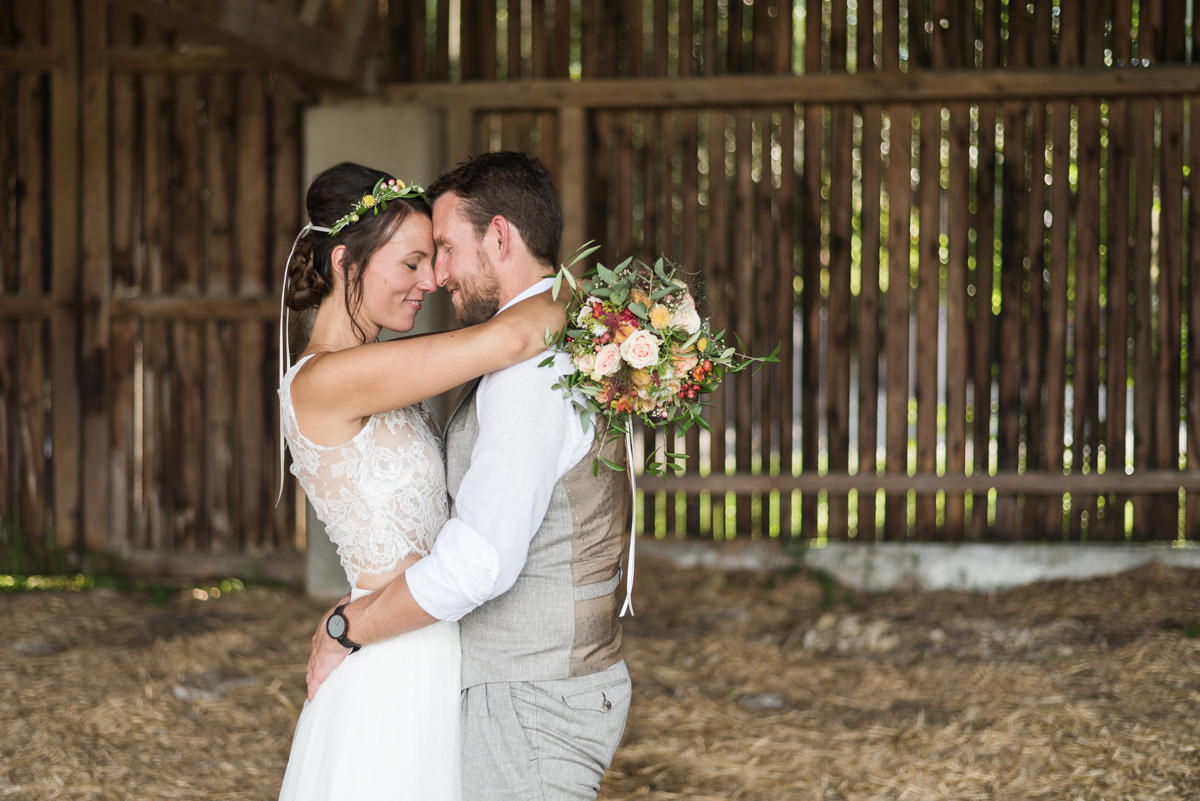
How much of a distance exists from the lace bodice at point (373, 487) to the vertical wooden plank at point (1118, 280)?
5086mm

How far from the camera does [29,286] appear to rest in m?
6.74

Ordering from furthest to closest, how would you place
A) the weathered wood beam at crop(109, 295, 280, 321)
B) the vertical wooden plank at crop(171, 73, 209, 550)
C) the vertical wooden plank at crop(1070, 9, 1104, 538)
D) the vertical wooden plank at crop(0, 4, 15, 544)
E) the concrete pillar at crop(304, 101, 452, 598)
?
the vertical wooden plank at crop(0, 4, 15, 544) → the vertical wooden plank at crop(171, 73, 209, 550) → the weathered wood beam at crop(109, 295, 280, 321) → the vertical wooden plank at crop(1070, 9, 1104, 538) → the concrete pillar at crop(304, 101, 452, 598)

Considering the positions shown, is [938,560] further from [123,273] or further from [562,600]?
[123,273]

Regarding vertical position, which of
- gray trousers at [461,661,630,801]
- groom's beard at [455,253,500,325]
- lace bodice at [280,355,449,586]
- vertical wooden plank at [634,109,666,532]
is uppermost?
vertical wooden plank at [634,109,666,532]

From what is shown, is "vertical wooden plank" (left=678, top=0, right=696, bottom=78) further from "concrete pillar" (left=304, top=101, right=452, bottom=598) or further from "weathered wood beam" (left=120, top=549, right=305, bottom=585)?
"weathered wood beam" (left=120, top=549, right=305, bottom=585)

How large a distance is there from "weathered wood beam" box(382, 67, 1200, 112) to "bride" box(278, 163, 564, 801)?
13.1ft

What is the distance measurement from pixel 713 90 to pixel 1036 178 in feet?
6.11

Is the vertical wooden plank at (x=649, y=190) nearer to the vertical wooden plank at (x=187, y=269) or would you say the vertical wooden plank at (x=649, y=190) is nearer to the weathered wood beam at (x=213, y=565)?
the weathered wood beam at (x=213, y=565)

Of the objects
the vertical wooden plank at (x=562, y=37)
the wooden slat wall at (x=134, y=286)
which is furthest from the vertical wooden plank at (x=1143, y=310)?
the wooden slat wall at (x=134, y=286)

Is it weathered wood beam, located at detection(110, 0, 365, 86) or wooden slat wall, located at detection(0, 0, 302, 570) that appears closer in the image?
weathered wood beam, located at detection(110, 0, 365, 86)

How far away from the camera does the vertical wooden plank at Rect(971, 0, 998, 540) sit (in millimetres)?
6273

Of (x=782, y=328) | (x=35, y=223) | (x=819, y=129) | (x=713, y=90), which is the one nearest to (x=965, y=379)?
(x=782, y=328)

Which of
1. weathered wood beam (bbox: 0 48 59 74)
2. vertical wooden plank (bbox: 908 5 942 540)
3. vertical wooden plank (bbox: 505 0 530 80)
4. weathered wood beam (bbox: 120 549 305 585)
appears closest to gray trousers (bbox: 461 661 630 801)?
vertical wooden plank (bbox: 908 5 942 540)

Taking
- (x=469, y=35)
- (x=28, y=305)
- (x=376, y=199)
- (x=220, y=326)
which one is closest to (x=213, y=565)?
(x=220, y=326)
